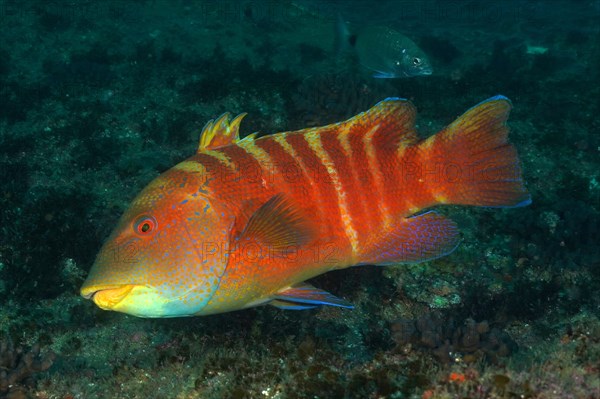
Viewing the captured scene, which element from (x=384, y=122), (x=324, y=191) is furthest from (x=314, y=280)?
(x=384, y=122)

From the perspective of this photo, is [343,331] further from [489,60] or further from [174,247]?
[489,60]

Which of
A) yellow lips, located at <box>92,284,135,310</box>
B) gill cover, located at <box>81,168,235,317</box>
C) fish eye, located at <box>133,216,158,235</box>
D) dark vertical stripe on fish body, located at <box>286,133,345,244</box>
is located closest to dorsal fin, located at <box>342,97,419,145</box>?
dark vertical stripe on fish body, located at <box>286,133,345,244</box>

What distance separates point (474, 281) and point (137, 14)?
1178 cm

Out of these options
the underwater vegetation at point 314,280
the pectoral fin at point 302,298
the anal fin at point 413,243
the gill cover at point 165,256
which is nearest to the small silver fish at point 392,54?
the underwater vegetation at point 314,280

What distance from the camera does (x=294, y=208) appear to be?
9.37 ft

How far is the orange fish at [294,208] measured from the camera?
2.62m

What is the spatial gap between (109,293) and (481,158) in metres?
2.54

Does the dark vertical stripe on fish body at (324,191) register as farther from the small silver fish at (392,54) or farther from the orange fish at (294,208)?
the small silver fish at (392,54)

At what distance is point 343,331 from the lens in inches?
148

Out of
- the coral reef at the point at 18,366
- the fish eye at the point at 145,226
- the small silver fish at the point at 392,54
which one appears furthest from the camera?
the small silver fish at the point at 392,54

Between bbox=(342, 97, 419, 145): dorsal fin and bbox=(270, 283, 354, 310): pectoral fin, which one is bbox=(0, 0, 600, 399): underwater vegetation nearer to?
bbox=(270, 283, 354, 310): pectoral fin

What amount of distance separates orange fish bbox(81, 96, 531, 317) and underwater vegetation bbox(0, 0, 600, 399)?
2.19 ft

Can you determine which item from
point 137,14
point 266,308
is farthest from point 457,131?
point 137,14

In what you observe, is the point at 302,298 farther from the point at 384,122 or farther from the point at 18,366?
the point at 18,366
